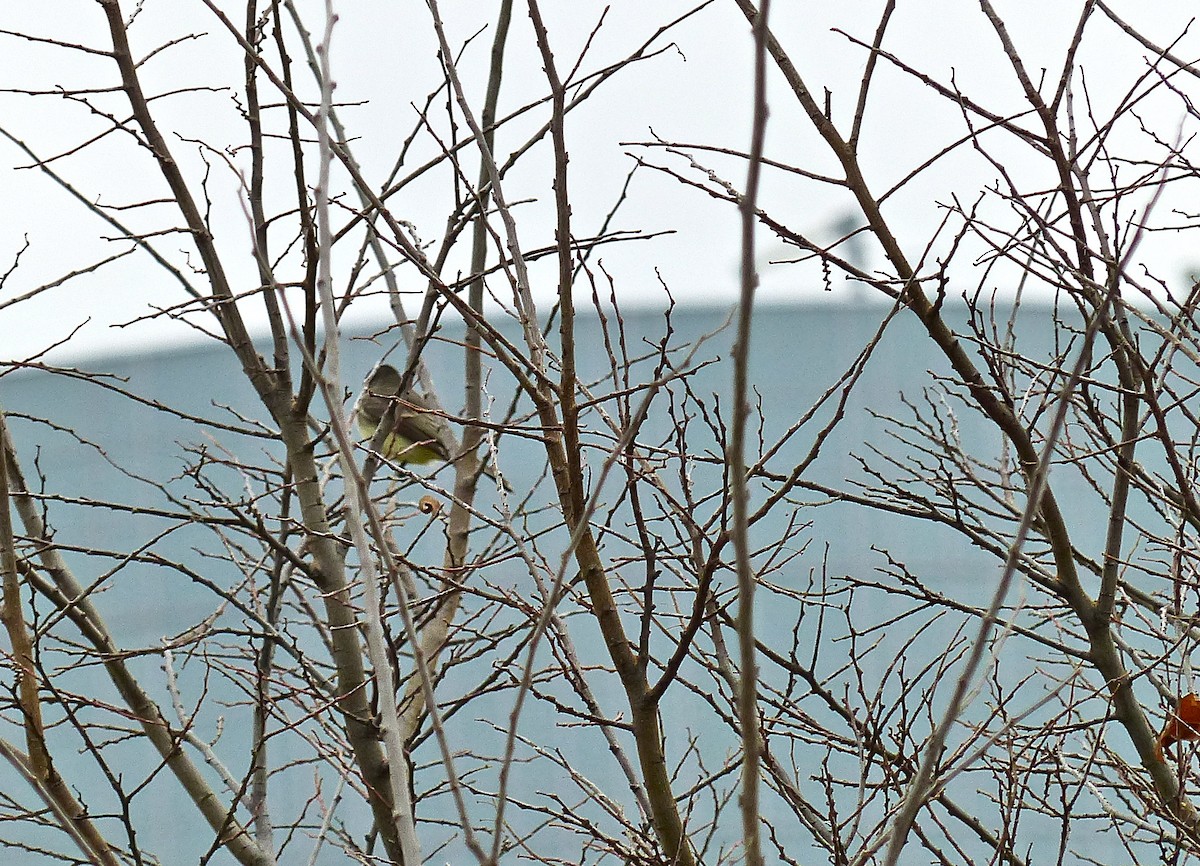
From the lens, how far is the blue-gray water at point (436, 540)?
8.37 metres

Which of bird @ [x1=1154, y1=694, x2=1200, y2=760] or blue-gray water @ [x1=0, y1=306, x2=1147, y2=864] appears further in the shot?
blue-gray water @ [x1=0, y1=306, x2=1147, y2=864]

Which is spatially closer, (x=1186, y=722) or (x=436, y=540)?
(x=1186, y=722)

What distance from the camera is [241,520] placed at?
10.7ft

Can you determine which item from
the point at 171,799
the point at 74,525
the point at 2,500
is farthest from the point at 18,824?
the point at 2,500

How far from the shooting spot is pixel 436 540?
28.2 feet

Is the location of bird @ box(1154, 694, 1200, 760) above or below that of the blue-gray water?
below

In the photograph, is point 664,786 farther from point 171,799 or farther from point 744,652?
point 171,799

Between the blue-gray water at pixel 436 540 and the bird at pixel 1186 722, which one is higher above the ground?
the blue-gray water at pixel 436 540

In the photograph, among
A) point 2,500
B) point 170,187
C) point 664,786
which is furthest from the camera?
point 170,187

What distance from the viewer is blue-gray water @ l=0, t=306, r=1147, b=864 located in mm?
8367

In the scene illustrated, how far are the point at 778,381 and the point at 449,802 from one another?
156 inches

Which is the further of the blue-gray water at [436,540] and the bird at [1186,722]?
the blue-gray water at [436,540]

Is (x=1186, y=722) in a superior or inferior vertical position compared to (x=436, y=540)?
inferior

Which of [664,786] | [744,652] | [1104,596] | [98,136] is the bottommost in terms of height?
[744,652]
